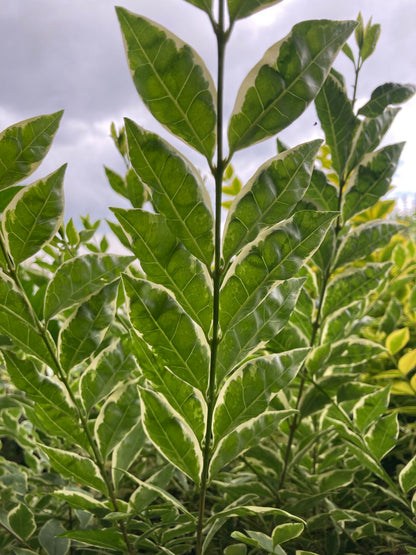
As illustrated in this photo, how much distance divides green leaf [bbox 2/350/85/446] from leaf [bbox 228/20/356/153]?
294 millimetres

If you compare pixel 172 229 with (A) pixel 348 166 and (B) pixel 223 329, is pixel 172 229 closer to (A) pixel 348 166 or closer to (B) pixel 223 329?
(B) pixel 223 329

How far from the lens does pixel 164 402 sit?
376 millimetres

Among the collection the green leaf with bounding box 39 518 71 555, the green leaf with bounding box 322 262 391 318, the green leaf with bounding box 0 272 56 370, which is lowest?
the green leaf with bounding box 39 518 71 555

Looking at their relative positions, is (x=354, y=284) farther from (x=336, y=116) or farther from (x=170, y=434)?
(x=170, y=434)

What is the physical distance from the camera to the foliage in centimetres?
29

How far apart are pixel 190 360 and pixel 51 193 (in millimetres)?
195

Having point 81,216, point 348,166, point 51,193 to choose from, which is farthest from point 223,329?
point 81,216

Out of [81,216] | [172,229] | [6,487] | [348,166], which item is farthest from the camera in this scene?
[81,216]

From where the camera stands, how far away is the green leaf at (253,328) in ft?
1.12

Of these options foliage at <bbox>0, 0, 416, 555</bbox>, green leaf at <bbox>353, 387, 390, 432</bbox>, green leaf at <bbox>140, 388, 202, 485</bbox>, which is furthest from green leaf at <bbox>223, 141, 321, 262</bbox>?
green leaf at <bbox>353, 387, 390, 432</bbox>

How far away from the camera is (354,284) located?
22.1 inches

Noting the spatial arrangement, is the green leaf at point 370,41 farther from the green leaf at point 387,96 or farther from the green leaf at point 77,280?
the green leaf at point 77,280

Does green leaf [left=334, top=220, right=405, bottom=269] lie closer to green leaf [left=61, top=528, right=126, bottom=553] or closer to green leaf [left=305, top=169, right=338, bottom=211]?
green leaf [left=305, top=169, right=338, bottom=211]

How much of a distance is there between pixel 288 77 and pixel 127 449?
405 mm
